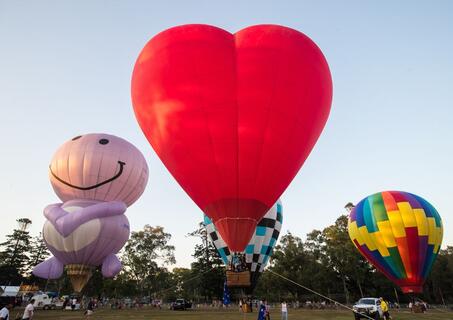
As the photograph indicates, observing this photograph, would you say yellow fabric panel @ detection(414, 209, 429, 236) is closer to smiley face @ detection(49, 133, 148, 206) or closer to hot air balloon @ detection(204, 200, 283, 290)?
hot air balloon @ detection(204, 200, 283, 290)

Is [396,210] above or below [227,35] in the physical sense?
below

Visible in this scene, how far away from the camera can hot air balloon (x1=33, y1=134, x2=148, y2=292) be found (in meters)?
19.7

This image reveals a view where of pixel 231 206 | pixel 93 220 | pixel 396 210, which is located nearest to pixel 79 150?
pixel 93 220

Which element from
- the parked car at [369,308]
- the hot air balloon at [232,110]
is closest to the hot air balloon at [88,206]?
the hot air balloon at [232,110]

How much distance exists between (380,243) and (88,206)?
16513 millimetres

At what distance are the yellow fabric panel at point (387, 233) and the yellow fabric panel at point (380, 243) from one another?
187 mm

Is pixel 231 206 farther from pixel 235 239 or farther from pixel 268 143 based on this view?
pixel 268 143

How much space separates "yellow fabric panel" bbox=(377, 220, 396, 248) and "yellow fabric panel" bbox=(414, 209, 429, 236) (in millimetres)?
1425

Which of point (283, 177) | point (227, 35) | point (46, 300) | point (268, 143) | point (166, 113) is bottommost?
point (46, 300)

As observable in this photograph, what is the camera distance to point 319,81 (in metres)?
10.8

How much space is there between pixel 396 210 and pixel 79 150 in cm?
1834

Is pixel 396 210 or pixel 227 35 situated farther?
pixel 396 210

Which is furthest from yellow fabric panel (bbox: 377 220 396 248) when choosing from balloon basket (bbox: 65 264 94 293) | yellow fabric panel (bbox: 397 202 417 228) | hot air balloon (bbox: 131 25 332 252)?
balloon basket (bbox: 65 264 94 293)

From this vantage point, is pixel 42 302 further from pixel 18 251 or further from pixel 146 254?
pixel 18 251
